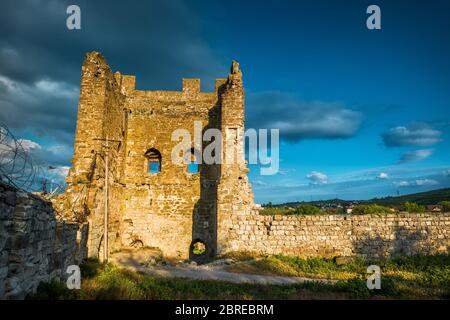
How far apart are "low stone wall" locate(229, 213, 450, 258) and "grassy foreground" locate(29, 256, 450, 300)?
707 mm

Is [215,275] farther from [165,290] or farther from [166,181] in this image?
[166,181]

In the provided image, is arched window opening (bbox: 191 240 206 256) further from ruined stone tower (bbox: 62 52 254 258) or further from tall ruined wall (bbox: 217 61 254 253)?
tall ruined wall (bbox: 217 61 254 253)

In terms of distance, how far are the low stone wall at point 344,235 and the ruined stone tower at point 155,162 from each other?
1155 millimetres

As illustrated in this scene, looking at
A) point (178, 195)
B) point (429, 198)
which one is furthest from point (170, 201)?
point (429, 198)

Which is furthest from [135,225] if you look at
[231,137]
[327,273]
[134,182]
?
[327,273]

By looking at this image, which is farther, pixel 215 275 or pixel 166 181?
pixel 166 181

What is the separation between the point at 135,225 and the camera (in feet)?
56.1

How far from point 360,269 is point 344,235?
77.7 inches

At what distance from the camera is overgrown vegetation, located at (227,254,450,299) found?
9916 mm

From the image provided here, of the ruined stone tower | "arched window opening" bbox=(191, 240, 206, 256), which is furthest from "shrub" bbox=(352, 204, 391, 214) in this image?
the ruined stone tower

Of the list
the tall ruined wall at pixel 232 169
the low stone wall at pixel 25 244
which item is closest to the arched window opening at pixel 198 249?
the tall ruined wall at pixel 232 169

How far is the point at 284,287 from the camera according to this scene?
30.4ft

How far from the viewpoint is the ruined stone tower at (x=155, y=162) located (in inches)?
548
